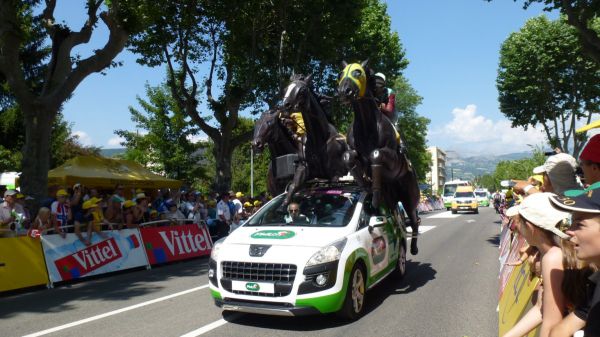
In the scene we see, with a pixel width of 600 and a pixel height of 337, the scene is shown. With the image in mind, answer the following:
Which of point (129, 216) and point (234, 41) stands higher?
point (234, 41)

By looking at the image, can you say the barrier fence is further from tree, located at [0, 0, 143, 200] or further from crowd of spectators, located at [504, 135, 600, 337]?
crowd of spectators, located at [504, 135, 600, 337]

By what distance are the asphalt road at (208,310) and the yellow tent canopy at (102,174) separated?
757cm

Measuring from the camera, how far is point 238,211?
1575 cm

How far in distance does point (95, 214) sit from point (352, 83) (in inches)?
252

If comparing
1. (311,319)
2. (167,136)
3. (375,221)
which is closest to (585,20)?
(375,221)

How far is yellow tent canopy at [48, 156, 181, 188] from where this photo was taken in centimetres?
1642

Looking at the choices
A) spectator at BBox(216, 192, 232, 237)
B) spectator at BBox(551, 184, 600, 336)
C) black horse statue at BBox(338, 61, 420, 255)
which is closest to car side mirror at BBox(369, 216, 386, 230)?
black horse statue at BBox(338, 61, 420, 255)

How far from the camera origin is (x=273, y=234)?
6070 millimetres

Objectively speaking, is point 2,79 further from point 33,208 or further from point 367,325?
point 367,325

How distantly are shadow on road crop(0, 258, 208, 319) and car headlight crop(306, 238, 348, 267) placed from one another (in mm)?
3948

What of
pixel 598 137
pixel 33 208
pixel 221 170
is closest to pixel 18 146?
pixel 221 170

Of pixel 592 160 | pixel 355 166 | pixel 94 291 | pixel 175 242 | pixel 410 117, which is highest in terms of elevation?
pixel 410 117

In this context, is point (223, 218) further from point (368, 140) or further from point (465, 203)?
point (465, 203)

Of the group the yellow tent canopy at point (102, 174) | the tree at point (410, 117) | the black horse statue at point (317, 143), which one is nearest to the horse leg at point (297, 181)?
the black horse statue at point (317, 143)
